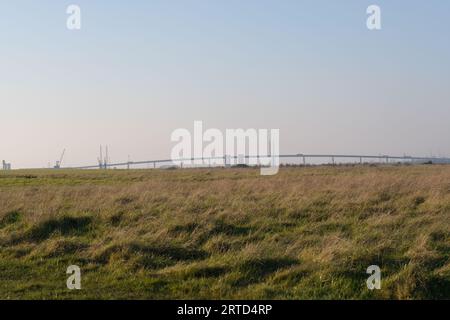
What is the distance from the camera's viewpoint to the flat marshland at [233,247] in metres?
8.28

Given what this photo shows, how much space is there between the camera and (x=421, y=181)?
2173cm

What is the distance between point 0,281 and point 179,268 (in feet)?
9.60

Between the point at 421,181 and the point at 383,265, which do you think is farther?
the point at 421,181

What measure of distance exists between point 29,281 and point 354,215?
8163 mm

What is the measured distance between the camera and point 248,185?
76.7 ft

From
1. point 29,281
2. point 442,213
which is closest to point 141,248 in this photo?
point 29,281

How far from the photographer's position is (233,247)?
10922 millimetres

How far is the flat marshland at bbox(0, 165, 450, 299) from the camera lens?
27.2 ft

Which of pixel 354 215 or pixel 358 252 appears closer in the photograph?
pixel 358 252
